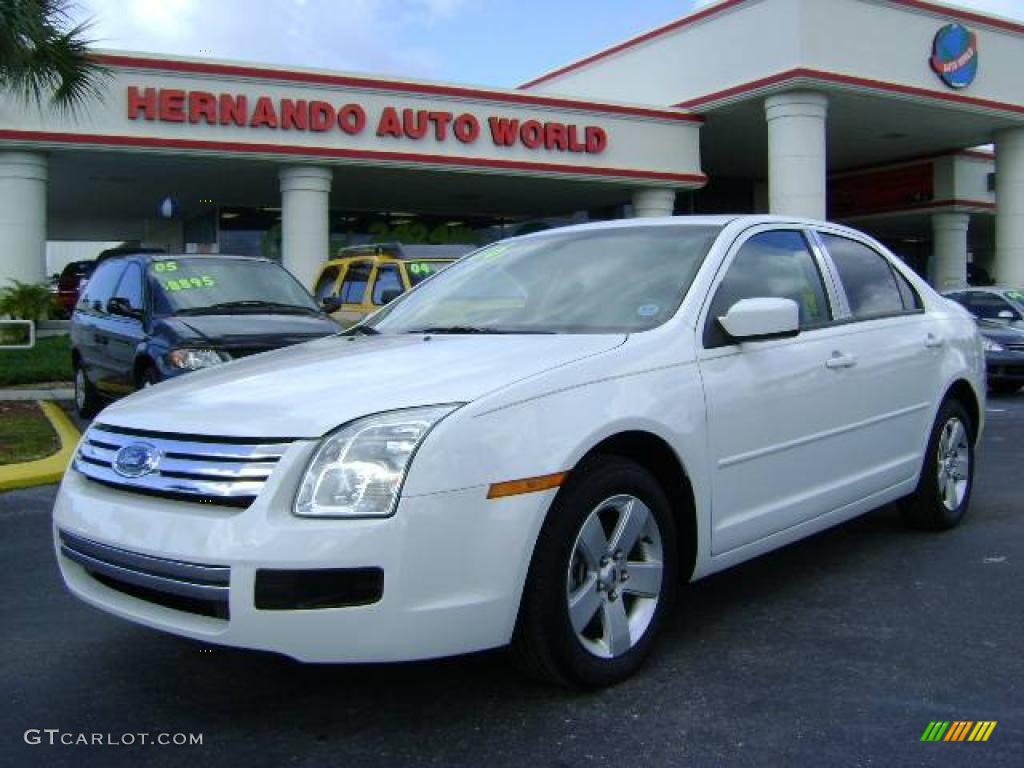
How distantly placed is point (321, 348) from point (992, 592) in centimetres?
303

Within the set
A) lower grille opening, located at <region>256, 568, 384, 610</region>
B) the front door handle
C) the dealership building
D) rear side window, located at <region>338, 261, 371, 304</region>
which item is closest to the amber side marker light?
lower grille opening, located at <region>256, 568, 384, 610</region>

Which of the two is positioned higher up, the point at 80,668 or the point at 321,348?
the point at 321,348

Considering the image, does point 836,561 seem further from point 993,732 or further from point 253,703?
point 253,703

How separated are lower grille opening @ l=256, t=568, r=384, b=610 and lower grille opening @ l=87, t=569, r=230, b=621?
146mm

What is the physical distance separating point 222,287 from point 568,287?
5661 millimetres

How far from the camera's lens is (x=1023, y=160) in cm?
2412

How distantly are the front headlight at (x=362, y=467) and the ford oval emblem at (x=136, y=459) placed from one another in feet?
1.90

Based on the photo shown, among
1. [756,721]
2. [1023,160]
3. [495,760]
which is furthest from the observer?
[1023,160]

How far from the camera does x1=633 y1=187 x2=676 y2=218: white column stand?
2300 centimetres

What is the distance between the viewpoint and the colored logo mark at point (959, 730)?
2.98 m

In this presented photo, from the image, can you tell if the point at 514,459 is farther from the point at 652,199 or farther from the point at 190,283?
the point at 652,199

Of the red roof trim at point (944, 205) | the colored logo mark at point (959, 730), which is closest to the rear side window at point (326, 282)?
the colored logo mark at point (959, 730)

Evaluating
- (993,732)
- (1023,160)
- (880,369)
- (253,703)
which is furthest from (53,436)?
(1023,160)

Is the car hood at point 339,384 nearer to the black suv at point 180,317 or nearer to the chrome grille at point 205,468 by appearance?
the chrome grille at point 205,468
